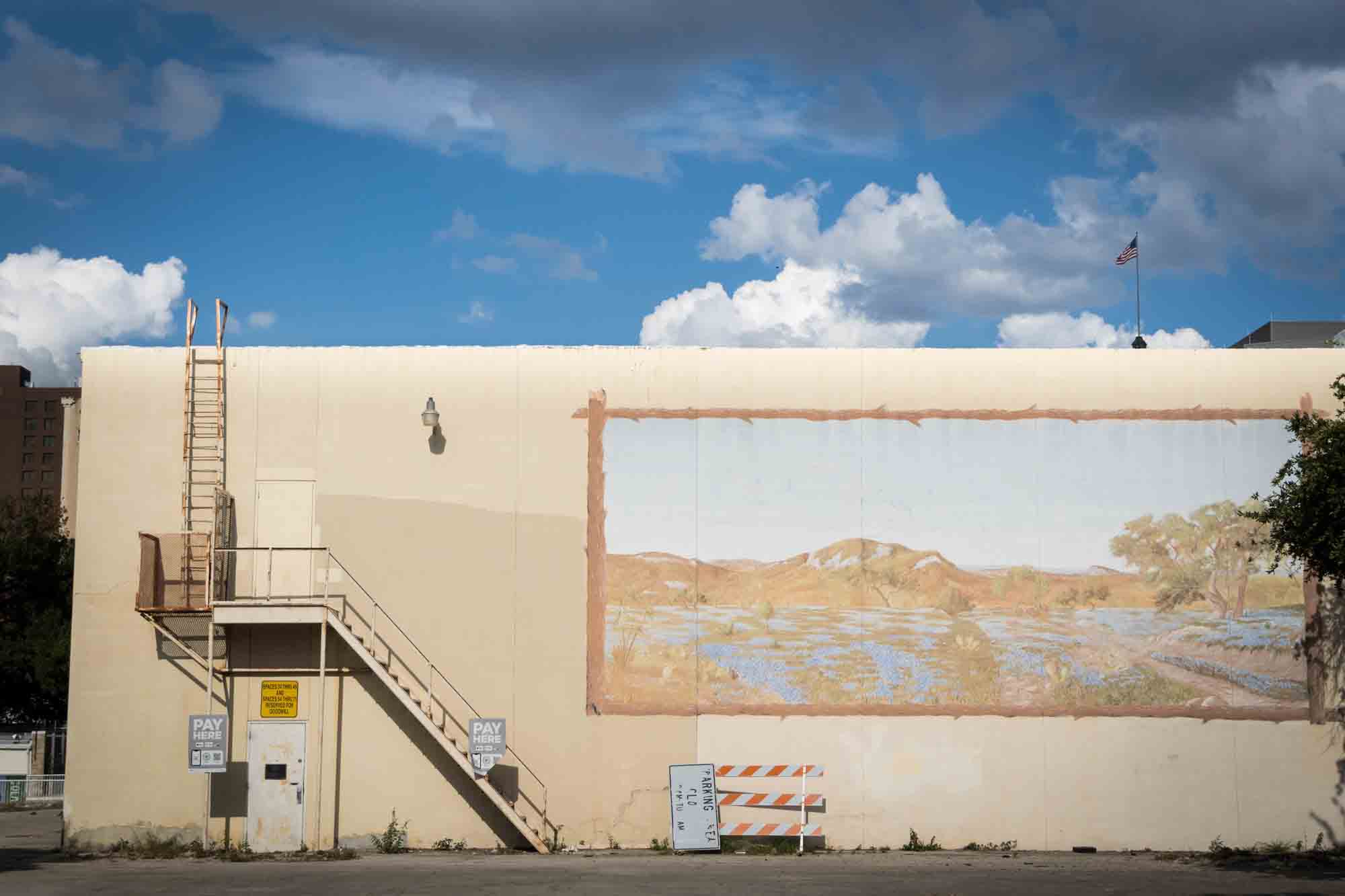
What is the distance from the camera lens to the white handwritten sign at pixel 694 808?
72.3 ft

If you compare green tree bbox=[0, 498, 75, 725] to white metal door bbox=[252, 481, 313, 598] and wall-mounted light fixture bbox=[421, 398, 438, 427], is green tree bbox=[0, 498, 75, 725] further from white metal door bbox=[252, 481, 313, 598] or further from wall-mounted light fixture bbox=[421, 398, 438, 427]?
wall-mounted light fixture bbox=[421, 398, 438, 427]

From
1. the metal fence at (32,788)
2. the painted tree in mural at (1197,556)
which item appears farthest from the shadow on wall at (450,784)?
the metal fence at (32,788)

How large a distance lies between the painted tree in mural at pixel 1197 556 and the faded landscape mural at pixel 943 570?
0.04m

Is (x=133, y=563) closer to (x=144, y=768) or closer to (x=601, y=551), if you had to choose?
(x=144, y=768)

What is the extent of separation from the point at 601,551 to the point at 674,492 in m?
1.65

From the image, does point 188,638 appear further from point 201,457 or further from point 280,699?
point 201,457

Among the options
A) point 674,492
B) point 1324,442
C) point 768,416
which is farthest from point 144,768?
point 1324,442

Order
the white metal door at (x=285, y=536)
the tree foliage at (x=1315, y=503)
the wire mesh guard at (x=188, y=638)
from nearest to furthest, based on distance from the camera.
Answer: the tree foliage at (x=1315, y=503) → the wire mesh guard at (x=188, y=638) → the white metal door at (x=285, y=536)

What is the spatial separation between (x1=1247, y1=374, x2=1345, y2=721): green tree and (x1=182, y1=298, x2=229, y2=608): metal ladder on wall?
58.5ft

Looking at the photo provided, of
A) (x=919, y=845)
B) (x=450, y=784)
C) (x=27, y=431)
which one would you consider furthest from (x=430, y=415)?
(x=27, y=431)

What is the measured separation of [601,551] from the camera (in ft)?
75.4

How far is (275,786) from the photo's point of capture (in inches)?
889

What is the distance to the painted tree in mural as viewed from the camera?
22891 millimetres

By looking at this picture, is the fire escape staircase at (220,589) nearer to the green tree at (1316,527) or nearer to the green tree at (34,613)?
the green tree at (1316,527)
